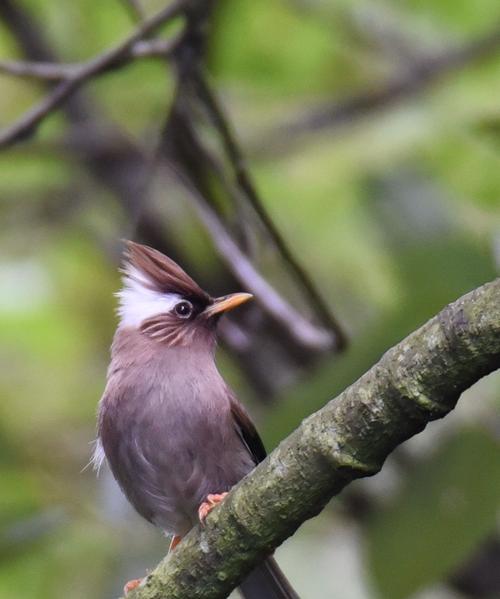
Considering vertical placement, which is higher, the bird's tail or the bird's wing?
the bird's wing

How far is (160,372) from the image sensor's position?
186 inches

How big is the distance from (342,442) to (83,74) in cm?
257

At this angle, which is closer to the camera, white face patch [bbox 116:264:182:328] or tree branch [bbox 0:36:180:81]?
tree branch [bbox 0:36:180:81]

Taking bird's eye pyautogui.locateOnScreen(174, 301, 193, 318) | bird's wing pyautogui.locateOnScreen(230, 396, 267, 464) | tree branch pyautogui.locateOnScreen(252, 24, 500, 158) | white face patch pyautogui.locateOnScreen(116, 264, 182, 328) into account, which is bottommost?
bird's wing pyautogui.locateOnScreen(230, 396, 267, 464)

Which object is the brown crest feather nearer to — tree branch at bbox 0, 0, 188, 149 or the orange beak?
the orange beak

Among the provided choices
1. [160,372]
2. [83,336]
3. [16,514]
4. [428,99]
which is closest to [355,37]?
[428,99]

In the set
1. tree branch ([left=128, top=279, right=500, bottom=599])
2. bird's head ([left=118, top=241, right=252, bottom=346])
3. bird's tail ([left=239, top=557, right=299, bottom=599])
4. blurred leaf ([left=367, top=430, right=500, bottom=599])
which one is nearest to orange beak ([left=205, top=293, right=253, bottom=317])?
bird's head ([left=118, top=241, right=252, bottom=346])

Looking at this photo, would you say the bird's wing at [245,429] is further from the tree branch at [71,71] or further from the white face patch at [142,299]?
the tree branch at [71,71]

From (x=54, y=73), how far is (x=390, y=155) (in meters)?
1.79

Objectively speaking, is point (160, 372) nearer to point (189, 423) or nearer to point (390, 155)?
point (189, 423)

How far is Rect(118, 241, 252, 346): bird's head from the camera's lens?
5.04m

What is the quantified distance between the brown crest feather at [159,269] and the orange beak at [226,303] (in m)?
0.09

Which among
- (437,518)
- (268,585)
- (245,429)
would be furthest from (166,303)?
(437,518)

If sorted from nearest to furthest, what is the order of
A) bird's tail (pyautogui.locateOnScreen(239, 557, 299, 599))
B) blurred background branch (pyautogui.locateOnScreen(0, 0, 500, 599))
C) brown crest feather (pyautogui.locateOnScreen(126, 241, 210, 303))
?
bird's tail (pyautogui.locateOnScreen(239, 557, 299, 599)), brown crest feather (pyautogui.locateOnScreen(126, 241, 210, 303)), blurred background branch (pyautogui.locateOnScreen(0, 0, 500, 599))
